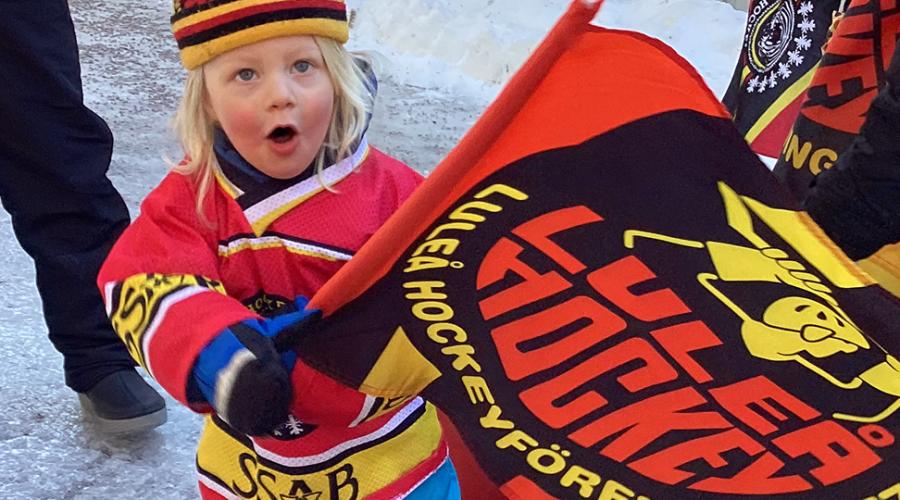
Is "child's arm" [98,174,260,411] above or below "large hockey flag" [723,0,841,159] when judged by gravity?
below

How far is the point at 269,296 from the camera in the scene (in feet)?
4.39

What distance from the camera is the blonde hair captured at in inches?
53.4

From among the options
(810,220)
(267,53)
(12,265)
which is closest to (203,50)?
(267,53)

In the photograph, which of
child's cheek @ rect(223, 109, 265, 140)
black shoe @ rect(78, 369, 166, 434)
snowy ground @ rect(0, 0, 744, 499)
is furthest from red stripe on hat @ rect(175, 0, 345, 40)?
black shoe @ rect(78, 369, 166, 434)

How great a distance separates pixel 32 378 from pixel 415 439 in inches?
55.7

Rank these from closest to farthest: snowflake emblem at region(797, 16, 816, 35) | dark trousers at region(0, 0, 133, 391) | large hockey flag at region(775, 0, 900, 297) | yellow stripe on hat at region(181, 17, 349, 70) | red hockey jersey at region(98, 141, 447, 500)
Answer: red hockey jersey at region(98, 141, 447, 500) → yellow stripe on hat at region(181, 17, 349, 70) → large hockey flag at region(775, 0, 900, 297) → snowflake emblem at region(797, 16, 816, 35) → dark trousers at region(0, 0, 133, 391)

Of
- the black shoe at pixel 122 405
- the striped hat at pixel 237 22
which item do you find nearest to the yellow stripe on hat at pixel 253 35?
the striped hat at pixel 237 22

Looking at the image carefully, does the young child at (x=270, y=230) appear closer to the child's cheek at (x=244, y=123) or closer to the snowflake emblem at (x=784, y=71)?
the child's cheek at (x=244, y=123)

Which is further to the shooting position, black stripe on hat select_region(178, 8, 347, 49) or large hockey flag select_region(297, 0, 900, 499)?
black stripe on hat select_region(178, 8, 347, 49)

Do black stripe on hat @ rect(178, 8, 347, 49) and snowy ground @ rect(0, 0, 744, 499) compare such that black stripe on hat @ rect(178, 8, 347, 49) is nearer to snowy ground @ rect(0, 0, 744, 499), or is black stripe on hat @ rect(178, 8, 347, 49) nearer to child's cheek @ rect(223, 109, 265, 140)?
child's cheek @ rect(223, 109, 265, 140)

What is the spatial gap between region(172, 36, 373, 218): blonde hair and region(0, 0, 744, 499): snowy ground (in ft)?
0.52

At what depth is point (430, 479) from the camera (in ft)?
4.81

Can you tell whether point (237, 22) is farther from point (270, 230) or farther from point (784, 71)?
point (784, 71)

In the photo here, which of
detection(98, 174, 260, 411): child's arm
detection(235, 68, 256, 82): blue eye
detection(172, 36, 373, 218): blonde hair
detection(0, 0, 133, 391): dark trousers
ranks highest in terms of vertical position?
detection(235, 68, 256, 82): blue eye
